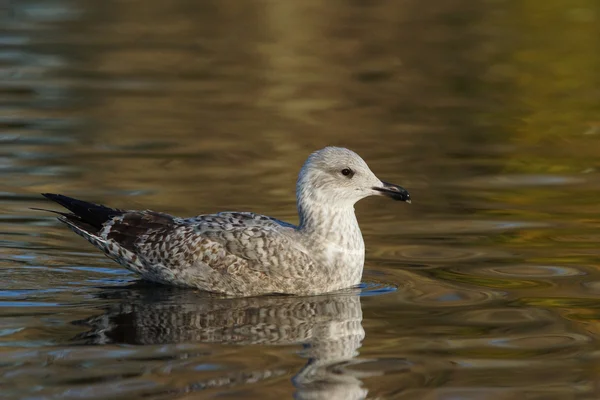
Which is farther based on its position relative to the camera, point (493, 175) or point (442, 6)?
point (442, 6)

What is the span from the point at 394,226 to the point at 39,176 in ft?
13.5

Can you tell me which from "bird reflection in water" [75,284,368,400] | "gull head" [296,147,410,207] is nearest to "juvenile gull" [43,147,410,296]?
"gull head" [296,147,410,207]

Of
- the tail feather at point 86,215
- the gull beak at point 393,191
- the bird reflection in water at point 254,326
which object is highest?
the gull beak at point 393,191

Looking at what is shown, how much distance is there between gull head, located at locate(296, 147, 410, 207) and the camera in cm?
1001

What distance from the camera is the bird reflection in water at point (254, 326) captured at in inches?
299

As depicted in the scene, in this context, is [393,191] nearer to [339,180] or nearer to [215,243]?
[339,180]

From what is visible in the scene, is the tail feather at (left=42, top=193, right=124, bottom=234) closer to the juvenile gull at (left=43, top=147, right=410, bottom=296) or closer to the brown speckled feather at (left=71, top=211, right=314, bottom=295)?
the brown speckled feather at (left=71, top=211, right=314, bottom=295)

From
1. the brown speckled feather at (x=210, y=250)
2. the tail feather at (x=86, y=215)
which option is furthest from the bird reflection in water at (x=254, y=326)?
the tail feather at (x=86, y=215)

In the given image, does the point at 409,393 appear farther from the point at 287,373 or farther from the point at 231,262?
the point at 231,262

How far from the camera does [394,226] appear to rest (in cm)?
1227

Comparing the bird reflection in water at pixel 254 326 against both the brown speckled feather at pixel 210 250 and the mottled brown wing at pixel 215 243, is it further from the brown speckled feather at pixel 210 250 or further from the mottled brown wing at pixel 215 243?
the mottled brown wing at pixel 215 243

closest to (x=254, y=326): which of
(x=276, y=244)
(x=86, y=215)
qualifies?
(x=276, y=244)

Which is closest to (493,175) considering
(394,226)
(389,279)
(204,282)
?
(394,226)

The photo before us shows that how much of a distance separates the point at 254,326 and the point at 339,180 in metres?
1.64
